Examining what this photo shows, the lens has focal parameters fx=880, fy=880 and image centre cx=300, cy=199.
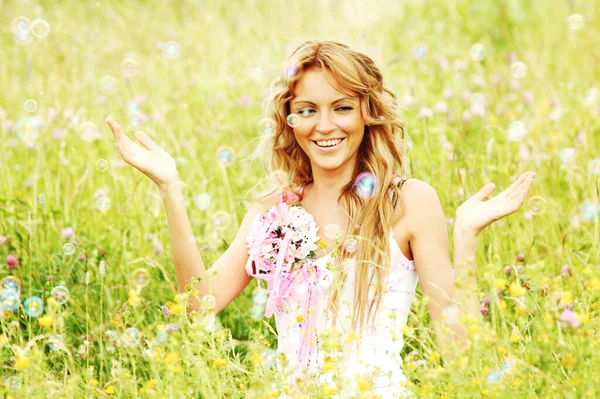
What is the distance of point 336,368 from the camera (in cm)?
218

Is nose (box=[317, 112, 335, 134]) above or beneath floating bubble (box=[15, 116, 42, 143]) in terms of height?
beneath

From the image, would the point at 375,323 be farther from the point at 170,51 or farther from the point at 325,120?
the point at 170,51

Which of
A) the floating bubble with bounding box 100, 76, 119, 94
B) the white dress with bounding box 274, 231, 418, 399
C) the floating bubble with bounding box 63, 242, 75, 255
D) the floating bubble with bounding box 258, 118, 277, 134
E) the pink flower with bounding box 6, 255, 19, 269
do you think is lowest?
the white dress with bounding box 274, 231, 418, 399

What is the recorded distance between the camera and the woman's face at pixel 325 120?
9.76 feet

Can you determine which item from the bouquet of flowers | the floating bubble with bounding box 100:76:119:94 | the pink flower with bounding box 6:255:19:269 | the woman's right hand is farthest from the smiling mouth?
the floating bubble with bounding box 100:76:119:94

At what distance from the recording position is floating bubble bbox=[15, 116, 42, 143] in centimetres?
452

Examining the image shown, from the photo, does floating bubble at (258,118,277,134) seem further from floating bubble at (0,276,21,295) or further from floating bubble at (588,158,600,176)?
floating bubble at (588,158,600,176)

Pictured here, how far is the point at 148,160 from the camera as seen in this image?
279cm

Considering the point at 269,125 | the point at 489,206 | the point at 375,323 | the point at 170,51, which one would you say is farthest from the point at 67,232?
the point at 170,51

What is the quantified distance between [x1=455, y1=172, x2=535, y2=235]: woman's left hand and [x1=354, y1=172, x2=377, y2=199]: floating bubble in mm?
455

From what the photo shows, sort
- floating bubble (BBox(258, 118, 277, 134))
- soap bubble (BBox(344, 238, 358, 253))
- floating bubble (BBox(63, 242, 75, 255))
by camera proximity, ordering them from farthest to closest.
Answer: floating bubble (BBox(63, 242, 75, 255)), floating bubble (BBox(258, 118, 277, 134)), soap bubble (BBox(344, 238, 358, 253))

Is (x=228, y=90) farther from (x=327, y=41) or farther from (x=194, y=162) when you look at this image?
(x=327, y=41)

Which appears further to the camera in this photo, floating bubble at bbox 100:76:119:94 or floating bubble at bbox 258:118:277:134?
floating bubble at bbox 100:76:119:94

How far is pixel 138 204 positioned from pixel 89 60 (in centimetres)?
296
